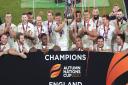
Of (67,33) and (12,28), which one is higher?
(12,28)

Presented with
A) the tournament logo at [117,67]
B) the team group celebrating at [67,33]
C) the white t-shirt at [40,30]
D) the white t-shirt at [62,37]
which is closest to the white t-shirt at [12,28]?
the team group celebrating at [67,33]

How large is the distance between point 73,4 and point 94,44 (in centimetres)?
100

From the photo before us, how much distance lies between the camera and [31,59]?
1638 inches

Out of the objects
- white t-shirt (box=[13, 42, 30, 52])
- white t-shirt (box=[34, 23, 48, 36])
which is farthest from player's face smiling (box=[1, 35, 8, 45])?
white t-shirt (box=[34, 23, 48, 36])

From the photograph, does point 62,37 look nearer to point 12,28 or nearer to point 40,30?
point 40,30

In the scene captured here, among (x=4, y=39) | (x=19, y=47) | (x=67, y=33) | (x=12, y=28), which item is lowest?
(x=19, y=47)

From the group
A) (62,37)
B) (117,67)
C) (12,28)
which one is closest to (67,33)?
(62,37)

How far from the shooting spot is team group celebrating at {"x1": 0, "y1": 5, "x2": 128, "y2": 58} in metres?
41.6

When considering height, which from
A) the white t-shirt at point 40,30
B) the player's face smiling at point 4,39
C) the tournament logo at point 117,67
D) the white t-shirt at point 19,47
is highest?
the white t-shirt at point 40,30

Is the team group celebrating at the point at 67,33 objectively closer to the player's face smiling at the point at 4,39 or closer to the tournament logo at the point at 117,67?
the player's face smiling at the point at 4,39

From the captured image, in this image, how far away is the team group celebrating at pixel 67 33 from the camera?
41.6 m

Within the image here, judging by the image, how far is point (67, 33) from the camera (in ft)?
136

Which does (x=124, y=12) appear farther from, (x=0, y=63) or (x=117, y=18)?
(x=0, y=63)

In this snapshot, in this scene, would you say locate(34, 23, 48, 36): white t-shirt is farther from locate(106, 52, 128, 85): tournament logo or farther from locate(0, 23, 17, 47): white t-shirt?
locate(106, 52, 128, 85): tournament logo
